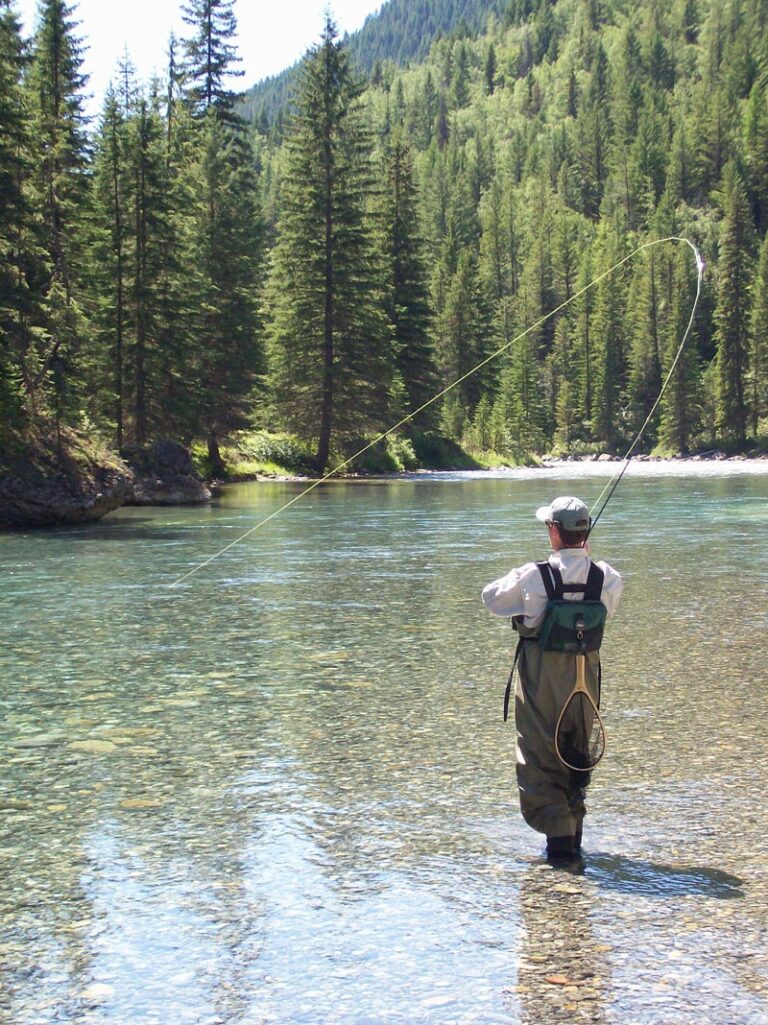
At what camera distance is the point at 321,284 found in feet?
178

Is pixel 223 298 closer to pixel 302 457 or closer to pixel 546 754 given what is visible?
pixel 302 457

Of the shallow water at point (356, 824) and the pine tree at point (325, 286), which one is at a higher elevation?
the pine tree at point (325, 286)

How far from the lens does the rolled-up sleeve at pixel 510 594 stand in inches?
227

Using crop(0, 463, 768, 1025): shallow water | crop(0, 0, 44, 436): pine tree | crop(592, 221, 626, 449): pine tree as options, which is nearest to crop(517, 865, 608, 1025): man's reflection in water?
crop(0, 463, 768, 1025): shallow water

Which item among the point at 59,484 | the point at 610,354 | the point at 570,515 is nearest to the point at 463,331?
the point at 610,354

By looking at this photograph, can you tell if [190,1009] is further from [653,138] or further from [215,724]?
[653,138]

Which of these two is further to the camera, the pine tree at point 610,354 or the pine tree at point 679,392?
the pine tree at point 610,354

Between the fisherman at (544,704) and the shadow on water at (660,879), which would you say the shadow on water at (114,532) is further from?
the shadow on water at (660,879)

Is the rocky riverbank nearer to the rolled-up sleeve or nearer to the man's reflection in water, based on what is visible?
the rolled-up sleeve

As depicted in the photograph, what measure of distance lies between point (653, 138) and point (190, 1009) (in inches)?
6097

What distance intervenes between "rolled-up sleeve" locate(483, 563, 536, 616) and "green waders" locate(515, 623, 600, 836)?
0.13 metres

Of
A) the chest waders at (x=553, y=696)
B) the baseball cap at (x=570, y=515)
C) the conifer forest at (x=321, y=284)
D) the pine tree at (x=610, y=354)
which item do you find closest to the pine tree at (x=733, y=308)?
the conifer forest at (x=321, y=284)

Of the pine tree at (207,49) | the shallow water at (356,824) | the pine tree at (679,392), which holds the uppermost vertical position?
the pine tree at (207,49)

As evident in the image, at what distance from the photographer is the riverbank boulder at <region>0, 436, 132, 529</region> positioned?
26.0 m
